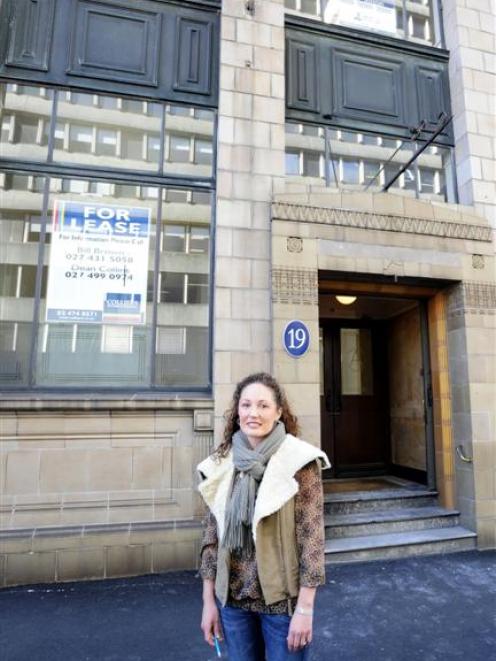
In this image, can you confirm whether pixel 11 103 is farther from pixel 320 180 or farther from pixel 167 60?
pixel 320 180

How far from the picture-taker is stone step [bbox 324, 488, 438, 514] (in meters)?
6.46

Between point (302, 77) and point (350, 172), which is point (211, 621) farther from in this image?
point (302, 77)

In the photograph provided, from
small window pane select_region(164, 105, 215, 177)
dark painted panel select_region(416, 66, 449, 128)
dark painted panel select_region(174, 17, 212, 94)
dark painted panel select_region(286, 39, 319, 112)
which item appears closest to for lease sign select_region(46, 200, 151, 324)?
small window pane select_region(164, 105, 215, 177)

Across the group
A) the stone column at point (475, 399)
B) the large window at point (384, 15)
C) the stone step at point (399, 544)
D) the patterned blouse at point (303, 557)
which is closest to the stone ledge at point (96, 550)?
the stone step at point (399, 544)

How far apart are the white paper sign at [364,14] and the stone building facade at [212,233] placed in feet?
0.13

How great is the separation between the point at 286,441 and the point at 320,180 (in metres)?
5.48

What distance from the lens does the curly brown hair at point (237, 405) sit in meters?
2.34

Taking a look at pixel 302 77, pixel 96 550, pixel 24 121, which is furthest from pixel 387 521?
pixel 24 121

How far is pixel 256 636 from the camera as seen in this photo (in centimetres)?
223

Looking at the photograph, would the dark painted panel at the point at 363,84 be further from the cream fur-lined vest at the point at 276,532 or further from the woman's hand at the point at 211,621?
the woman's hand at the point at 211,621

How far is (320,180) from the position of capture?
6824 millimetres

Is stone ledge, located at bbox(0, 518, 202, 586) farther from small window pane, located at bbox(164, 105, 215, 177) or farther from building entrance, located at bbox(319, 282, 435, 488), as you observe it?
small window pane, located at bbox(164, 105, 215, 177)

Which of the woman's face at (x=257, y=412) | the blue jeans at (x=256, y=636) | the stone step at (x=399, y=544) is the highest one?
the woman's face at (x=257, y=412)

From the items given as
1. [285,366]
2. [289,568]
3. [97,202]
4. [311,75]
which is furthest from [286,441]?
[311,75]
